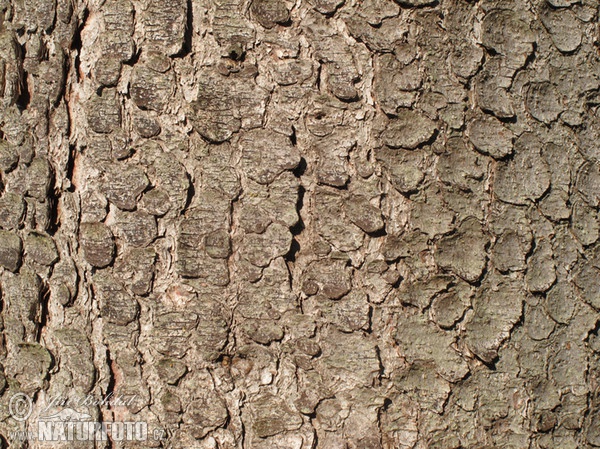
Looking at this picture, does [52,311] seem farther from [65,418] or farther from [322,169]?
[322,169]

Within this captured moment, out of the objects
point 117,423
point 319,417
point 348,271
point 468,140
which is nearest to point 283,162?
point 348,271

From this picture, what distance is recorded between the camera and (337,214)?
129cm

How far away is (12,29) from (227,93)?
1.66ft

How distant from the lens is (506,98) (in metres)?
1.26

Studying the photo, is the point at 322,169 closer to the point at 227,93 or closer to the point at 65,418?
the point at 227,93

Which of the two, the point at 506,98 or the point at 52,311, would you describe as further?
the point at 52,311

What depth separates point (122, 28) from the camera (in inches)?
50.8

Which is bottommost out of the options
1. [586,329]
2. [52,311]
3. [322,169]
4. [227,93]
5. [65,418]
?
[65,418]

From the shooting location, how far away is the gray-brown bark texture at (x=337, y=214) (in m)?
1.26

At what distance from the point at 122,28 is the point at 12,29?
281 millimetres

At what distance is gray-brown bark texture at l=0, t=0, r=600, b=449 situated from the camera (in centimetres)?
126

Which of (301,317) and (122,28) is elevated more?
(122,28)

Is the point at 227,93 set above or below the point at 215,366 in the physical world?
above

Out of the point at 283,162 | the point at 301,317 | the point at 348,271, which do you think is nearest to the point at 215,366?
the point at 301,317
